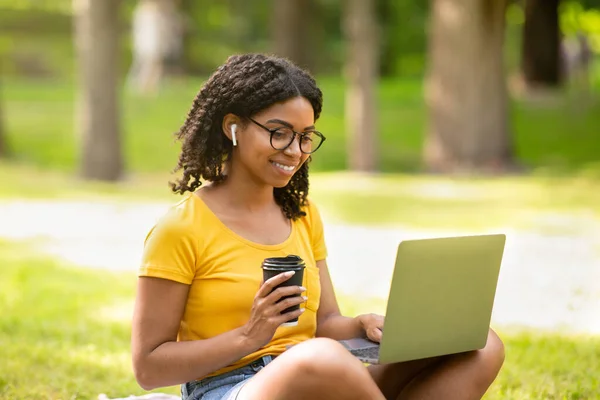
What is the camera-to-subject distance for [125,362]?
5.83 m

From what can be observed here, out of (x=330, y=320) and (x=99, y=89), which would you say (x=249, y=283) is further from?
(x=99, y=89)

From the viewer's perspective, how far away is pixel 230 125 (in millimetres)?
3514

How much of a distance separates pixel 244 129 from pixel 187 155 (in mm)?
261

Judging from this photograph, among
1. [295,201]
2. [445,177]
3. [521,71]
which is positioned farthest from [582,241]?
[521,71]

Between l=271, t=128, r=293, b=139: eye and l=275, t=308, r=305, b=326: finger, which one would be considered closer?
l=275, t=308, r=305, b=326: finger

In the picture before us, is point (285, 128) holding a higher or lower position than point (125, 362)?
higher

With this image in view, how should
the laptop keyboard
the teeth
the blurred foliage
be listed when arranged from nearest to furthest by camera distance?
→ 1. the laptop keyboard
2. the teeth
3. the blurred foliage

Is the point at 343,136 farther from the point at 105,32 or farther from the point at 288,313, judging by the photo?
the point at 288,313

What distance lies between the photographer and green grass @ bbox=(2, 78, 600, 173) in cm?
1725

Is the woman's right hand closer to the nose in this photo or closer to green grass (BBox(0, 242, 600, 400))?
the nose

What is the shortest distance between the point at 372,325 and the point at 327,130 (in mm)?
15801

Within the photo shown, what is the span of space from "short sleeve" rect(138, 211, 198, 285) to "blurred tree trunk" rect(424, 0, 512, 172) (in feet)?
43.4

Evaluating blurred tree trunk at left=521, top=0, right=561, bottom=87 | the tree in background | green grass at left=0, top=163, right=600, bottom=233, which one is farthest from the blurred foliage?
green grass at left=0, top=163, right=600, bottom=233

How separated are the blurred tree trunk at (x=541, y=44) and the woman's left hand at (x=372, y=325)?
19801 millimetres
